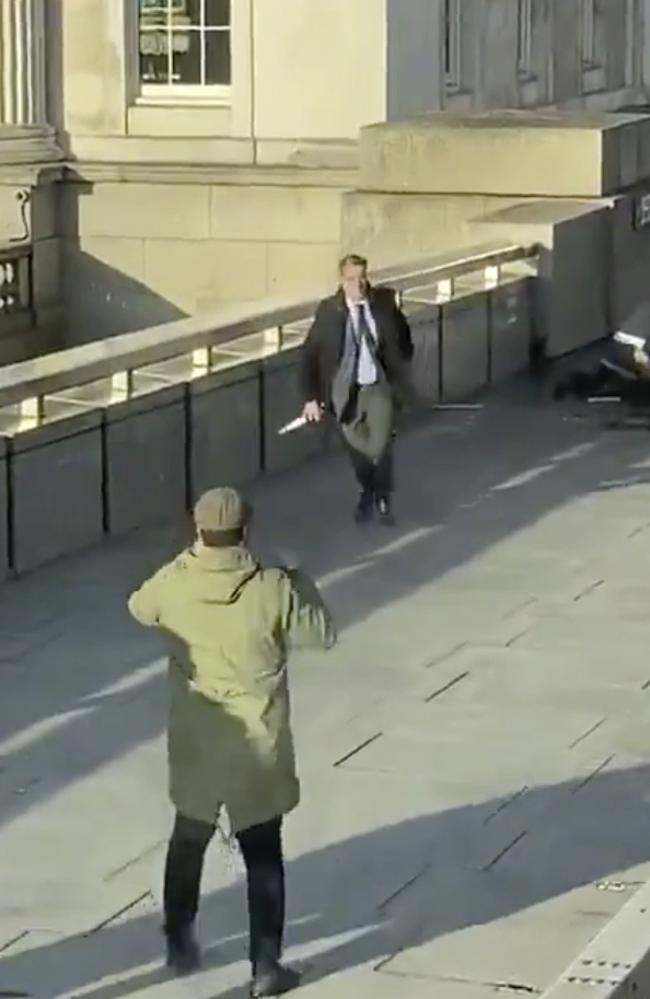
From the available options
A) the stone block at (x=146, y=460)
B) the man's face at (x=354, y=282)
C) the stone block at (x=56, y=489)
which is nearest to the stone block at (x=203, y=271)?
the stone block at (x=146, y=460)

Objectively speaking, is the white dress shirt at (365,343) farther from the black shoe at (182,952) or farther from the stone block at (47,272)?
the stone block at (47,272)

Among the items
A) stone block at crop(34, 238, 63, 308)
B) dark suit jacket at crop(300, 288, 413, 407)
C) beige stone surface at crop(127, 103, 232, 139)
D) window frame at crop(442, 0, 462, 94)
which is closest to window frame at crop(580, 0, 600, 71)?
window frame at crop(442, 0, 462, 94)

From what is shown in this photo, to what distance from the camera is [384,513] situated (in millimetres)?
14828

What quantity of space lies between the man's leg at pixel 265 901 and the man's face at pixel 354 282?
7.00m

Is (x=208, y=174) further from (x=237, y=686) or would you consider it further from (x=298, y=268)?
Result: (x=237, y=686)

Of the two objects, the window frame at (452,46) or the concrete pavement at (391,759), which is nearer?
the concrete pavement at (391,759)

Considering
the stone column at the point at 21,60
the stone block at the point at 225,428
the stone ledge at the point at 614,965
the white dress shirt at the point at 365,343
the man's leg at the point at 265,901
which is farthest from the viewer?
the stone column at the point at 21,60

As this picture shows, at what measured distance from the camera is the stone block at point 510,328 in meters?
20.0

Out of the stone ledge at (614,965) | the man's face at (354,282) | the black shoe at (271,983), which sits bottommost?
the black shoe at (271,983)

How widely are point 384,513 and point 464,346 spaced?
15.4 ft

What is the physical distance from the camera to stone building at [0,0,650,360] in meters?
27.1

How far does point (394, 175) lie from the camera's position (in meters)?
22.0

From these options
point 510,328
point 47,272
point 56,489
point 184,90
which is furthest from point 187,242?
point 56,489

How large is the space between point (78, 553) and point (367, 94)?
1382cm
